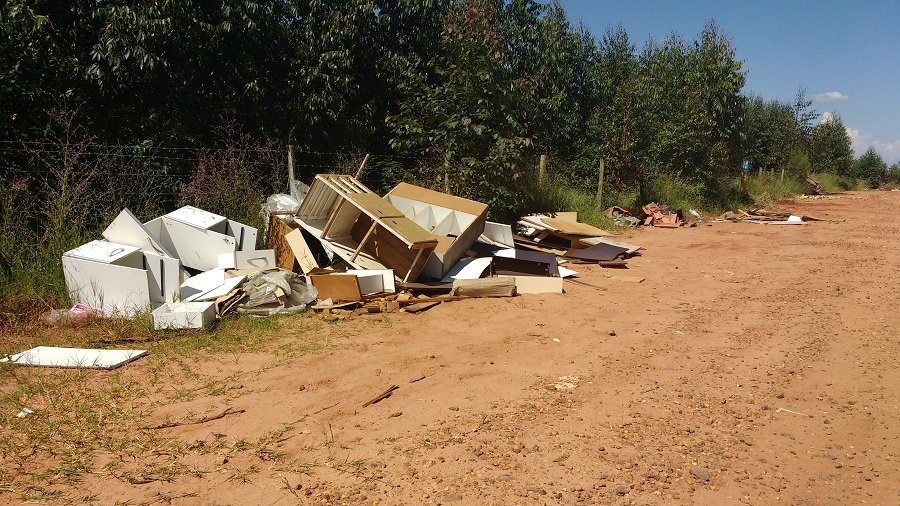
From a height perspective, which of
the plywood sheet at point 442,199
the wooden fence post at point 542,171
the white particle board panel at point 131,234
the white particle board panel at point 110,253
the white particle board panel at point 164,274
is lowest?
the white particle board panel at point 164,274

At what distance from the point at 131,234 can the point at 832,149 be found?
45.1m

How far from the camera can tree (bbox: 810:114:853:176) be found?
3553 cm

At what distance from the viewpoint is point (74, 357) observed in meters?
4.57

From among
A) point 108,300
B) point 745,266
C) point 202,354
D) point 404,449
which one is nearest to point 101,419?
point 202,354

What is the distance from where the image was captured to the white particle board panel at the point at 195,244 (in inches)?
262

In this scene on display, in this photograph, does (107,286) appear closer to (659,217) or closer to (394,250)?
(394,250)

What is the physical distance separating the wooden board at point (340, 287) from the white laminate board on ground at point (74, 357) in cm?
196

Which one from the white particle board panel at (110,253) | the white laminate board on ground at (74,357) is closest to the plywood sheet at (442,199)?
the white particle board panel at (110,253)

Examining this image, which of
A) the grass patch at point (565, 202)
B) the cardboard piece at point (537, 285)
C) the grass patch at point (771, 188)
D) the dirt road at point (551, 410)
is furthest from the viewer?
the grass patch at point (771, 188)

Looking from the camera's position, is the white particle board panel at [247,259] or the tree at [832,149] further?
the tree at [832,149]

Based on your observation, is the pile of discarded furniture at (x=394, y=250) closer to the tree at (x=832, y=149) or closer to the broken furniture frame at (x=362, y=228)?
the broken furniture frame at (x=362, y=228)

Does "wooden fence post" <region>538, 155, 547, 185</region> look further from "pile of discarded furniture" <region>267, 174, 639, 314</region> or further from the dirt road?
the dirt road

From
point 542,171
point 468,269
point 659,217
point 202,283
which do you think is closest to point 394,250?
point 468,269

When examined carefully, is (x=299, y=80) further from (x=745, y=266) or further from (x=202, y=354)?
(x=745, y=266)
